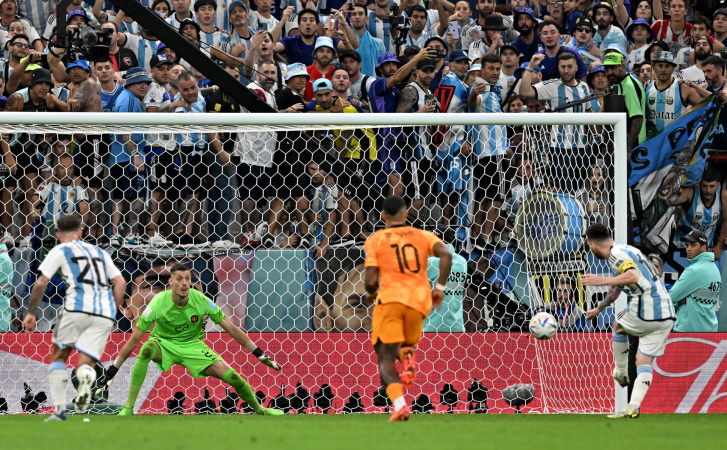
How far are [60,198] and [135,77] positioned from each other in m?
1.87

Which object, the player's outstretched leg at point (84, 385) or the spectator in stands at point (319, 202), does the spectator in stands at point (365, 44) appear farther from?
the player's outstretched leg at point (84, 385)

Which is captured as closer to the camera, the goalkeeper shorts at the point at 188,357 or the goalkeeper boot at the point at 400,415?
the goalkeeper boot at the point at 400,415

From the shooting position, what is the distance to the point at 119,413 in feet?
33.6

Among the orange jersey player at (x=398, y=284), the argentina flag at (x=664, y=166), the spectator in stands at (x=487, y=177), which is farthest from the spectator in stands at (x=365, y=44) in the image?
the orange jersey player at (x=398, y=284)

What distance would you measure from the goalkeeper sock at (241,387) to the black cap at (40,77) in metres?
4.19

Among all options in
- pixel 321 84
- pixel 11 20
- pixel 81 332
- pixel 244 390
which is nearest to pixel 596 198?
pixel 321 84

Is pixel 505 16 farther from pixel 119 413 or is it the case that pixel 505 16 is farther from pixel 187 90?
pixel 119 413

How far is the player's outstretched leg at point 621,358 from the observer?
9.54 meters

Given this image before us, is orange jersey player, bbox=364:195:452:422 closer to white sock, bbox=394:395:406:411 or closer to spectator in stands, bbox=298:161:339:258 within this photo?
white sock, bbox=394:395:406:411

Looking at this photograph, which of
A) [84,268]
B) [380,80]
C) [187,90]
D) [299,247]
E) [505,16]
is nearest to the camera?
[84,268]

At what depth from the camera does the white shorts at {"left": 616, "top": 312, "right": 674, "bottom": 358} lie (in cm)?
926

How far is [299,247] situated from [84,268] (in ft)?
9.98

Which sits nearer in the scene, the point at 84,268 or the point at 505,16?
the point at 84,268

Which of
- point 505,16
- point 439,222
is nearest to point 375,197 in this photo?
point 439,222
